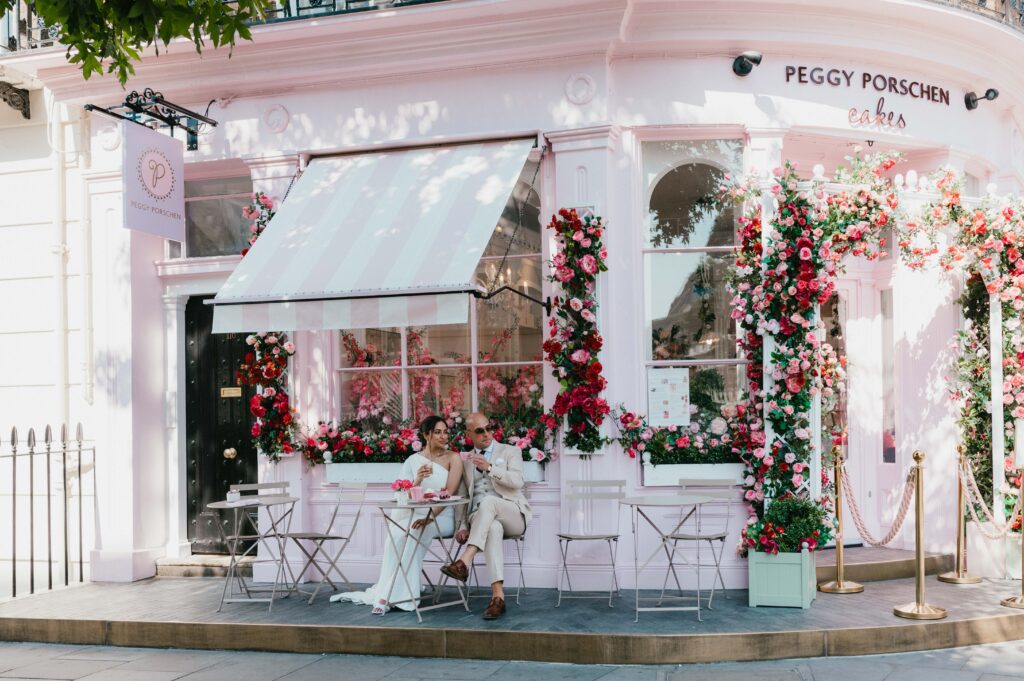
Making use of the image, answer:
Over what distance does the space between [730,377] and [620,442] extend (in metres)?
1.07

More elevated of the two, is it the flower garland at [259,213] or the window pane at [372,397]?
the flower garland at [259,213]

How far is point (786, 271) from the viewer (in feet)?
22.7

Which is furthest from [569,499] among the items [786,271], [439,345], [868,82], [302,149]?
[868,82]

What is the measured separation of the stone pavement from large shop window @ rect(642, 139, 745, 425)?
2498 millimetres

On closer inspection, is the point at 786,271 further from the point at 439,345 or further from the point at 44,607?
the point at 44,607

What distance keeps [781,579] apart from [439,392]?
3175 mm

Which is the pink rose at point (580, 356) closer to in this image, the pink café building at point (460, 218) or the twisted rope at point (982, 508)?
the pink café building at point (460, 218)

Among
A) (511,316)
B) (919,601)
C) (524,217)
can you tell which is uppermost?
(524,217)

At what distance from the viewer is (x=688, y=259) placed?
7.92 metres

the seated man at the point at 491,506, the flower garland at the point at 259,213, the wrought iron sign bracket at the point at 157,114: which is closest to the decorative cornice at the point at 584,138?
the seated man at the point at 491,506

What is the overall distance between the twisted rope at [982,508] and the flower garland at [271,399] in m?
5.55

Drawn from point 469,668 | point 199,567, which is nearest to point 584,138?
Answer: point 469,668

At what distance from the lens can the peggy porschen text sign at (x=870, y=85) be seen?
7930 millimetres

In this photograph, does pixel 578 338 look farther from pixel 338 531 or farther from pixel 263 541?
pixel 263 541
